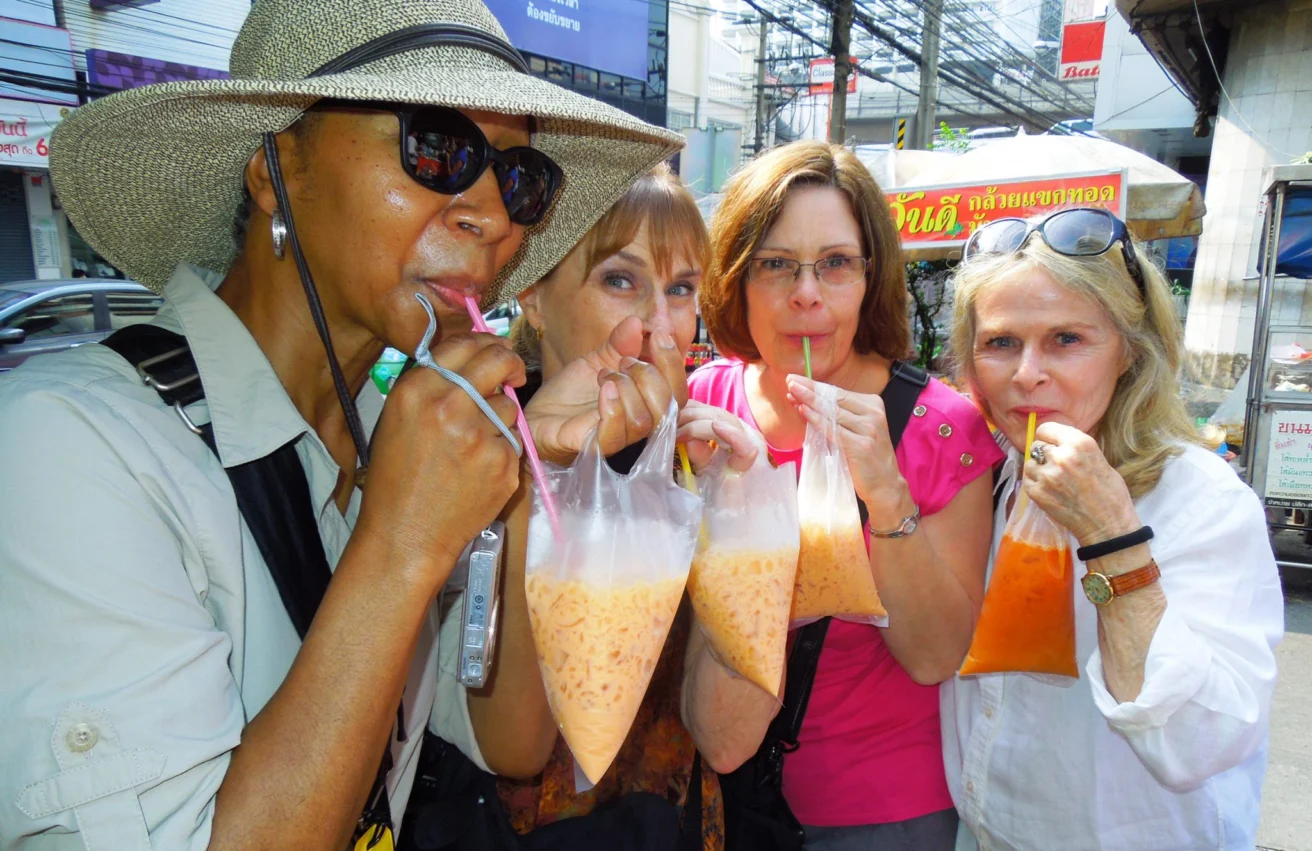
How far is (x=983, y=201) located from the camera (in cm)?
645

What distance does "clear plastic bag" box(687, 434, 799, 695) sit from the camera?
1.34m

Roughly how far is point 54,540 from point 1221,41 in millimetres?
15319

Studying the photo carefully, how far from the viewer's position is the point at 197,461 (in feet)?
3.45

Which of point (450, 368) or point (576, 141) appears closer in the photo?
point (450, 368)

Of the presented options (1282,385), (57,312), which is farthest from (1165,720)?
(57,312)

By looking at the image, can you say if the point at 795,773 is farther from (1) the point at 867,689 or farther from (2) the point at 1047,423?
(2) the point at 1047,423

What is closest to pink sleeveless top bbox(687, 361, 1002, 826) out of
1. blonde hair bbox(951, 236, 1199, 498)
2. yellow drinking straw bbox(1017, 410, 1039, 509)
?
yellow drinking straw bbox(1017, 410, 1039, 509)

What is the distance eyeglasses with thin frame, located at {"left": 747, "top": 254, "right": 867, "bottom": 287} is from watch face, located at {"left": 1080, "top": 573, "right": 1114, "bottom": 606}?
0.87m

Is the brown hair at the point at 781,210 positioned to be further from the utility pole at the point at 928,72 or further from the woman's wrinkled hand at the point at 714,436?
the utility pole at the point at 928,72

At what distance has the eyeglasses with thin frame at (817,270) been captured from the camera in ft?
6.26

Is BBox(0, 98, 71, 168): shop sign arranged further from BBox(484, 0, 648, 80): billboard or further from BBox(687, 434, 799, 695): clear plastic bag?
BBox(687, 434, 799, 695): clear plastic bag

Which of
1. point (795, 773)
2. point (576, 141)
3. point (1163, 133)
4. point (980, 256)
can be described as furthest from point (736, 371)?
point (1163, 133)

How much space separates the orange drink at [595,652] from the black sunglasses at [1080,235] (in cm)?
120

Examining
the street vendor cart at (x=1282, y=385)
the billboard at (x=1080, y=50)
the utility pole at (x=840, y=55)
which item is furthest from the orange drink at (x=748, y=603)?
the billboard at (x=1080, y=50)
